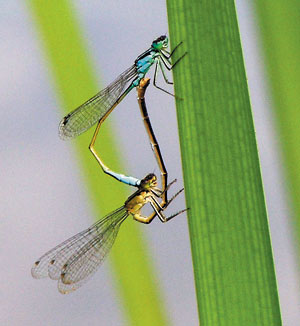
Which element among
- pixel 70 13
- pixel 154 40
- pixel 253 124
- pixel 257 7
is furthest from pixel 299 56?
pixel 70 13

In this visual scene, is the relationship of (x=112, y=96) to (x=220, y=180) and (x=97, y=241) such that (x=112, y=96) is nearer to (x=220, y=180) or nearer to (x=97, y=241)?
(x=97, y=241)

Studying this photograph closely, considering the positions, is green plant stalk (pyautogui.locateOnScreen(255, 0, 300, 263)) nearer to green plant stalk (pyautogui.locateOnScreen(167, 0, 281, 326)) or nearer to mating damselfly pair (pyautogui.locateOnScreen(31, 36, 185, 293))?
mating damselfly pair (pyautogui.locateOnScreen(31, 36, 185, 293))

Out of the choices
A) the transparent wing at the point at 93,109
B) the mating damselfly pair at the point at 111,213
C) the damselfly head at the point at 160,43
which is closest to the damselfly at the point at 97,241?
the mating damselfly pair at the point at 111,213

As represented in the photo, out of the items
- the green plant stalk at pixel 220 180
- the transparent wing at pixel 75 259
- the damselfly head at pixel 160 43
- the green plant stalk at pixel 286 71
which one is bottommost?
the green plant stalk at pixel 220 180

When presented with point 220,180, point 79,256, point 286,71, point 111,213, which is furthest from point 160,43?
point 79,256

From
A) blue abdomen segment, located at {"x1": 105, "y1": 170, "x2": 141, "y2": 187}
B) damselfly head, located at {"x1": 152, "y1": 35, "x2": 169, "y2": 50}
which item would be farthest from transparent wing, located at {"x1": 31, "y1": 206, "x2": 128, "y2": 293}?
damselfly head, located at {"x1": 152, "y1": 35, "x2": 169, "y2": 50}

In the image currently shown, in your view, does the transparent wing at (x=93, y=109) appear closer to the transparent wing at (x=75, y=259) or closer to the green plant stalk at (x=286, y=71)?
the transparent wing at (x=75, y=259)
